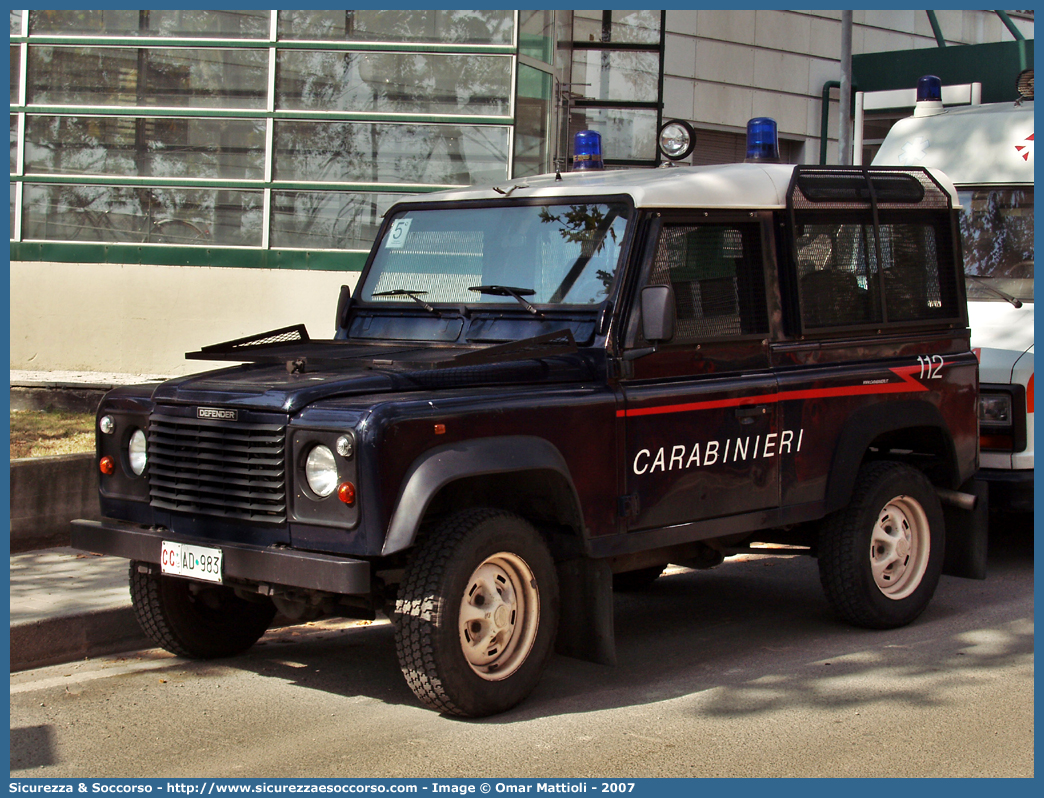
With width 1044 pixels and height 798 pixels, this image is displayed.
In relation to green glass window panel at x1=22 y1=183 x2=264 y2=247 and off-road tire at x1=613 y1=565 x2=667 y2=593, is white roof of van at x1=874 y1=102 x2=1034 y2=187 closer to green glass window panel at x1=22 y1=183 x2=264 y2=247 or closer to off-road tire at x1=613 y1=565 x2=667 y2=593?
off-road tire at x1=613 y1=565 x2=667 y2=593

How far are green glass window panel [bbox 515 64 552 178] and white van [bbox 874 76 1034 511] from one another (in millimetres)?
5360

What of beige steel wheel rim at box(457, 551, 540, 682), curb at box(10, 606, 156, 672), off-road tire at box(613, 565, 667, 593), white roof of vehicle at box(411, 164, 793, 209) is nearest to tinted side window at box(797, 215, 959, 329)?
white roof of vehicle at box(411, 164, 793, 209)

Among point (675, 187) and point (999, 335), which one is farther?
point (999, 335)

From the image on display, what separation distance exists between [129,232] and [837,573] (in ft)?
33.8

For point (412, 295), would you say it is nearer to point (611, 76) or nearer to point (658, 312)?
point (658, 312)

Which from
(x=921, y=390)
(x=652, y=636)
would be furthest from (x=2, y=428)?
(x=921, y=390)

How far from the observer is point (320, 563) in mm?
4652

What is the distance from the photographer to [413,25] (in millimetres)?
13859

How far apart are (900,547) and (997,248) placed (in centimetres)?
323

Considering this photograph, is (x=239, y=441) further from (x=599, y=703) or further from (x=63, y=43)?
(x=63, y=43)

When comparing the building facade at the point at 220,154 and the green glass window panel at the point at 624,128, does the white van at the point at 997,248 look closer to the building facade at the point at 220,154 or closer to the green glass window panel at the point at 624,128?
the building facade at the point at 220,154

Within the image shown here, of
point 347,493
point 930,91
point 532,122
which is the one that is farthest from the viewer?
point 532,122

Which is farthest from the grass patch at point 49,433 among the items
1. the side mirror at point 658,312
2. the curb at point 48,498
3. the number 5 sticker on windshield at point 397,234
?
the side mirror at point 658,312

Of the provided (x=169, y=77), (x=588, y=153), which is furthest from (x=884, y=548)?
(x=169, y=77)
